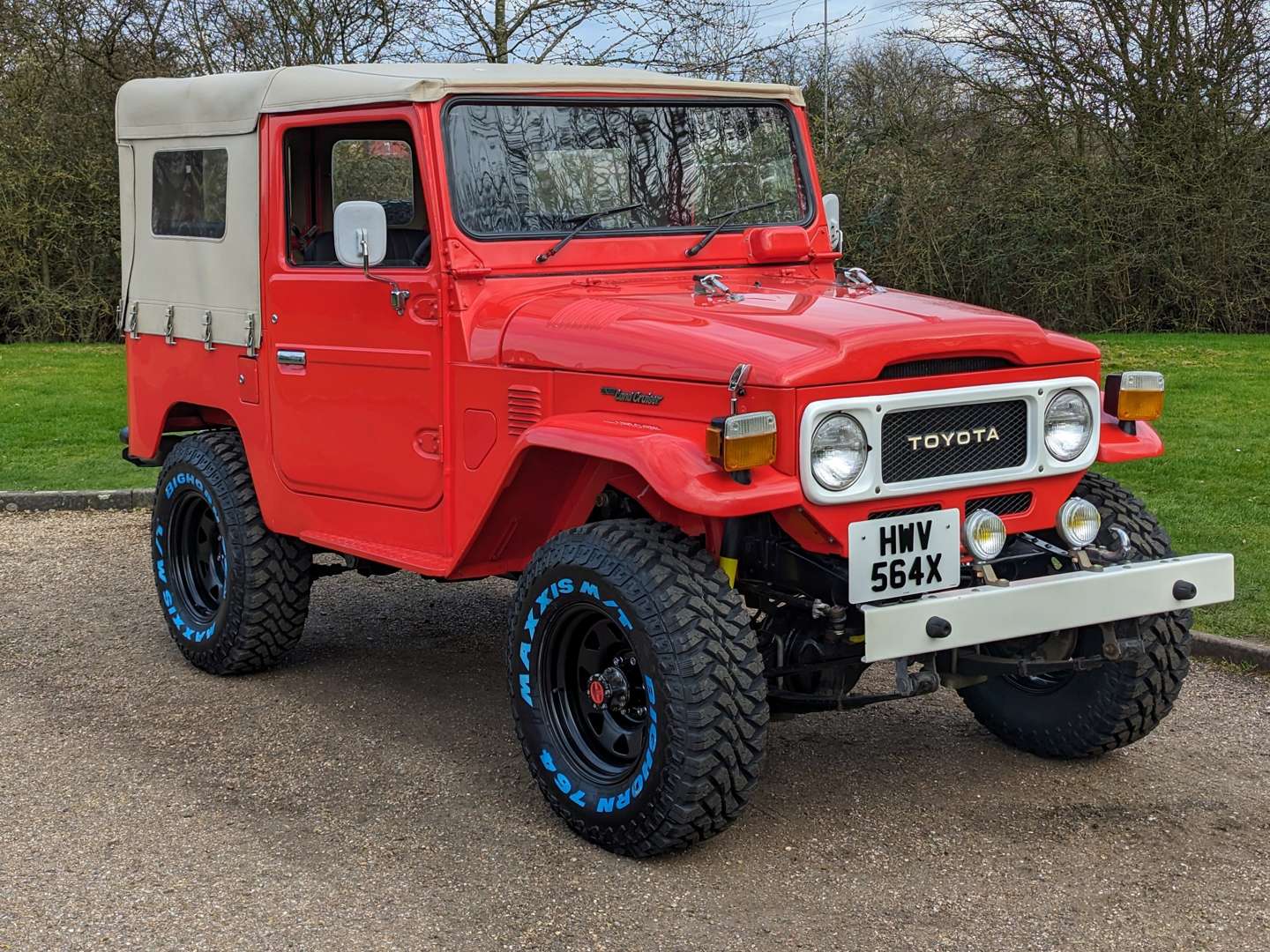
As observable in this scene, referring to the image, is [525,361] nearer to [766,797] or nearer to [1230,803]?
[766,797]

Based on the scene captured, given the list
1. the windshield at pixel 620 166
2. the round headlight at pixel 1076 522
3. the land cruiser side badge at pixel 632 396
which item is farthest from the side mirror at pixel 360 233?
the round headlight at pixel 1076 522

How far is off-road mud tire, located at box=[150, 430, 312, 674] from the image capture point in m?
6.05

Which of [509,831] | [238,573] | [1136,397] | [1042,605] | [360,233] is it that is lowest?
[509,831]

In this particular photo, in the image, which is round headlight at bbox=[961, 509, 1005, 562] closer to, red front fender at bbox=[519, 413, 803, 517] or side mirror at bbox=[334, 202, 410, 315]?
red front fender at bbox=[519, 413, 803, 517]

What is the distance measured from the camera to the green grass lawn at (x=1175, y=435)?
786cm

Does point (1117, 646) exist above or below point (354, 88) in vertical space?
below

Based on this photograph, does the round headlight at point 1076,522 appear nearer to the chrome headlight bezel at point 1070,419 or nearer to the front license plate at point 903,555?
the chrome headlight bezel at point 1070,419

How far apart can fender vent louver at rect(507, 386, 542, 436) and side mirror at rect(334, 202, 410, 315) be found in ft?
2.21

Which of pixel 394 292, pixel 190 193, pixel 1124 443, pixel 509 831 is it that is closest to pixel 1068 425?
pixel 1124 443

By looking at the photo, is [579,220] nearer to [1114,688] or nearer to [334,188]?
[334,188]

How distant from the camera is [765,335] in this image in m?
4.37

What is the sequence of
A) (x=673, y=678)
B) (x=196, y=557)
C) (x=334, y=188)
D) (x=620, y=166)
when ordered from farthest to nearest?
(x=196, y=557)
(x=334, y=188)
(x=620, y=166)
(x=673, y=678)

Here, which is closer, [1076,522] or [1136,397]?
[1076,522]

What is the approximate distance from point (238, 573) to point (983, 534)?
3023 mm
